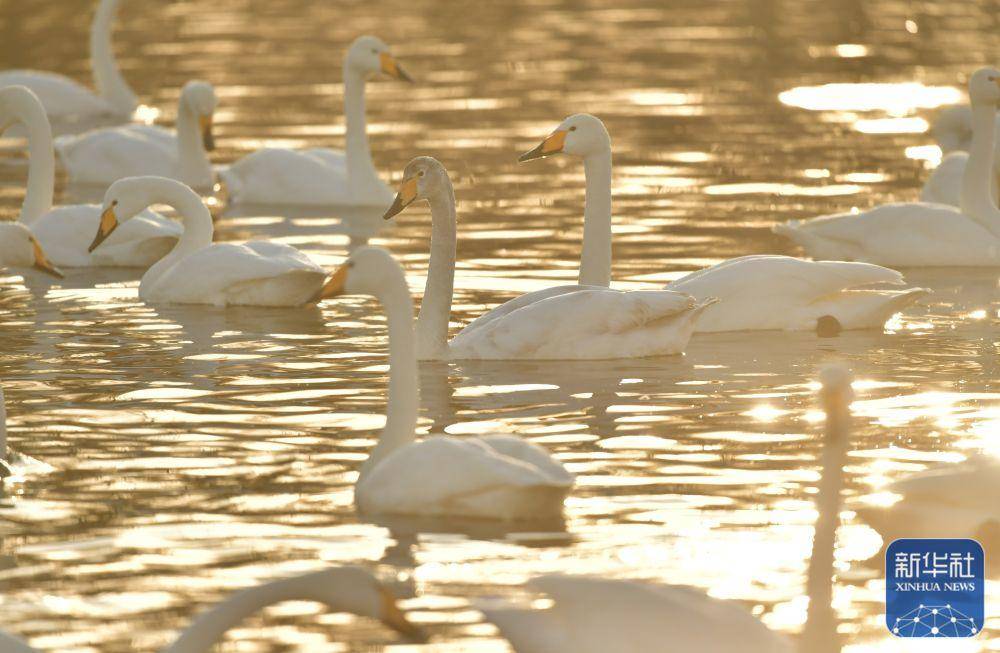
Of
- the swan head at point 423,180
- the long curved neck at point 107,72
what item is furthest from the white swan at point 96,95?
the swan head at point 423,180

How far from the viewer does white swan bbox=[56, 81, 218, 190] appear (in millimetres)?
19031

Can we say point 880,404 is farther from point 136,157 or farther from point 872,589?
point 136,157

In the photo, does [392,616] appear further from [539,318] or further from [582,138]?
[582,138]

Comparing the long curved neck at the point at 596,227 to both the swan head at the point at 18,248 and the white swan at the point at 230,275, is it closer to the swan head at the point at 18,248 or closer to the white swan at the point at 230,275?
the white swan at the point at 230,275

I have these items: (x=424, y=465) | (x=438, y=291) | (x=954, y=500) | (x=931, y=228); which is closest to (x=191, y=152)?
(x=931, y=228)

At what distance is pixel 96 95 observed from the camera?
84.7 feet

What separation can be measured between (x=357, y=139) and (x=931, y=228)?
5546 mm

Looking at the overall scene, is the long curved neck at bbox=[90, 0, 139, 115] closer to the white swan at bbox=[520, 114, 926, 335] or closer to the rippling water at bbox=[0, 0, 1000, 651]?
the rippling water at bbox=[0, 0, 1000, 651]

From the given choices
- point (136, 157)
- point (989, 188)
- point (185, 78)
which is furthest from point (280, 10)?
point (989, 188)

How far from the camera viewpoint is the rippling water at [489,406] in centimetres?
767

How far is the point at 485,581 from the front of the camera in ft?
24.9

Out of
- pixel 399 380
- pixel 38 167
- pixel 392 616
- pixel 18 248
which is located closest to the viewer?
pixel 392 616

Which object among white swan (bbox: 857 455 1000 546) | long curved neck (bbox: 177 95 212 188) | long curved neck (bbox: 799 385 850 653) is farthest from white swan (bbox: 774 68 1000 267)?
long curved neck (bbox: 799 385 850 653)

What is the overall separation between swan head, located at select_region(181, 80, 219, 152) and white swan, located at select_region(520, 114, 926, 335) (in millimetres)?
6857
